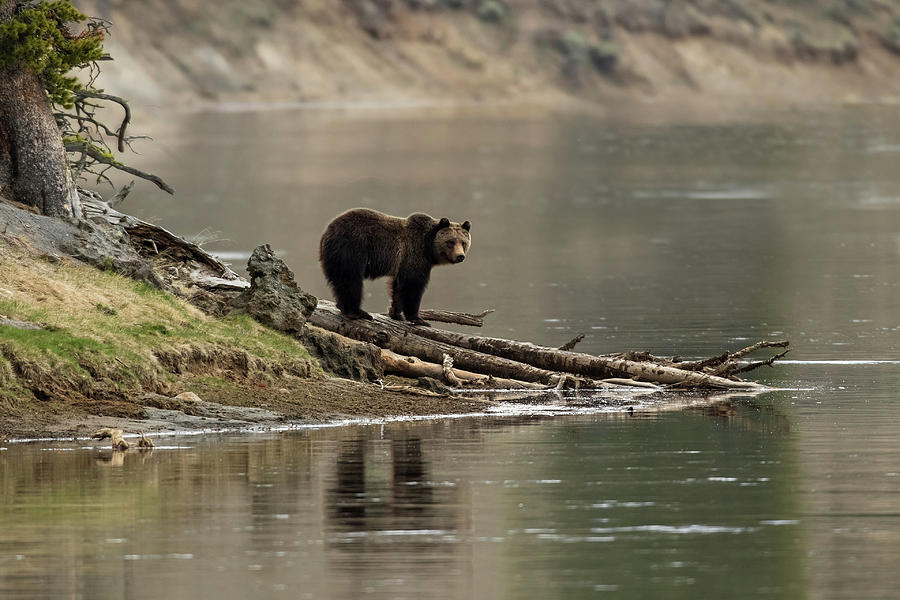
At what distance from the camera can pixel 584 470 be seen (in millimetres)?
16344

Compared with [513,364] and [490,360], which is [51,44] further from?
[513,364]

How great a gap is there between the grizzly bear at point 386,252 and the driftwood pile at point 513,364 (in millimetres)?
265

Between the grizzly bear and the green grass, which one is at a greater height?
the grizzly bear

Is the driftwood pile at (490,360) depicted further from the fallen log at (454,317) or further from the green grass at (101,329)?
the green grass at (101,329)

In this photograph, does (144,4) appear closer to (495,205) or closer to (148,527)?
(495,205)

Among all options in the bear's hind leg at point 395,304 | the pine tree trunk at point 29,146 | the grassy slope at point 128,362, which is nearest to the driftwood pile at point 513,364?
the bear's hind leg at point 395,304

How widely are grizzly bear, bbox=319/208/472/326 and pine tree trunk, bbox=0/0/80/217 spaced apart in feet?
10.2

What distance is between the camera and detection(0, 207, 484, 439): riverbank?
18.5 metres

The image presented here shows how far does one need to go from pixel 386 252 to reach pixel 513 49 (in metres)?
139

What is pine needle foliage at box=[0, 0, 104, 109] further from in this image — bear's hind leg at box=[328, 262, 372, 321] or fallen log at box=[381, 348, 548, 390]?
fallen log at box=[381, 348, 548, 390]

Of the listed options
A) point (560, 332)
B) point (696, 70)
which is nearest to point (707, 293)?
point (560, 332)

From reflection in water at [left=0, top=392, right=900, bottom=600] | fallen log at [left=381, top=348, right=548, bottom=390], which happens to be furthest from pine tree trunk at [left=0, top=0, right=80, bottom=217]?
→ reflection in water at [left=0, top=392, right=900, bottom=600]

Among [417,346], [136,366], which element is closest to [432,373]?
[417,346]

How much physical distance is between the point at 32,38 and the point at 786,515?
1140 cm
